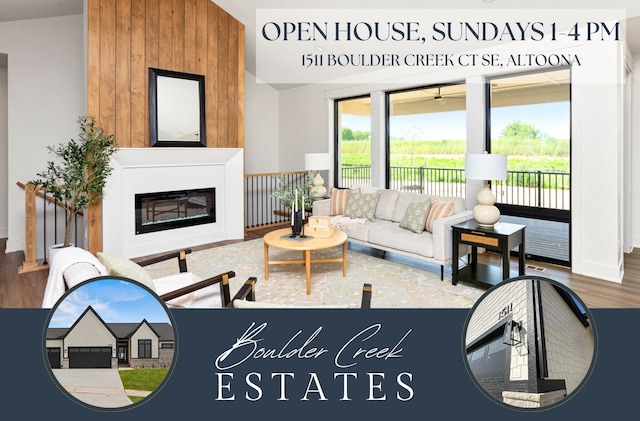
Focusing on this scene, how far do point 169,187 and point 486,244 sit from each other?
3.98 m

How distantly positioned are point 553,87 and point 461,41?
45.2 inches

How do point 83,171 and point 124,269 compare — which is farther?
point 83,171

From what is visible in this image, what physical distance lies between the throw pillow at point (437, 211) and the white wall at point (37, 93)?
4.65 metres

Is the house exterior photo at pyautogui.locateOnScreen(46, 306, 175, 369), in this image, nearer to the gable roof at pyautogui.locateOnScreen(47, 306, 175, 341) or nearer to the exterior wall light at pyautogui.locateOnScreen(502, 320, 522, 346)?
the gable roof at pyautogui.locateOnScreen(47, 306, 175, 341)

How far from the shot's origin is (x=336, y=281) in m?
3.92

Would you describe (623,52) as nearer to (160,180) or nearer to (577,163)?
(577,163)

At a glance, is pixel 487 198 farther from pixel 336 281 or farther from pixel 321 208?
pixel 321 208

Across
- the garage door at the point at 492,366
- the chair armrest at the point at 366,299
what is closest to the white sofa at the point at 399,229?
the chair armrest at the point at 366,299

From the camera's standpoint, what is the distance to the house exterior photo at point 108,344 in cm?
112

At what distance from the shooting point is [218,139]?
5.68 meters

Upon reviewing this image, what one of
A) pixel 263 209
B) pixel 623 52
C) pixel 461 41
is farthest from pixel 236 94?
pixel 623 52

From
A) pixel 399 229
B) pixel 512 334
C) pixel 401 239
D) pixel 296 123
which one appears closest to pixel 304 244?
pixel 401 239

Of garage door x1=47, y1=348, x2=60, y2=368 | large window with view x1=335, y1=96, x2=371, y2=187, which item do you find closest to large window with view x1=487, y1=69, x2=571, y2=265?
large window with view x1=335, y1=96, x2=371, y2=187

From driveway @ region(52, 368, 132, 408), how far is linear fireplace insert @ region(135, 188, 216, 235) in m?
4.33
